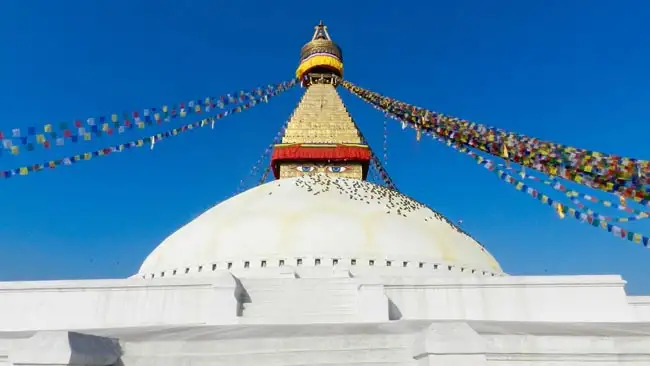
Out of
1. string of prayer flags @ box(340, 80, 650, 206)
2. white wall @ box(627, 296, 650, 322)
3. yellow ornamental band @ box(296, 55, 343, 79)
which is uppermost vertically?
yellow ornamental band @ box(296, 55, 343, 79)

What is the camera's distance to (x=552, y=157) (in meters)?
7.00

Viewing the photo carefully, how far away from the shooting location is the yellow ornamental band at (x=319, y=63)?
19.6 meters

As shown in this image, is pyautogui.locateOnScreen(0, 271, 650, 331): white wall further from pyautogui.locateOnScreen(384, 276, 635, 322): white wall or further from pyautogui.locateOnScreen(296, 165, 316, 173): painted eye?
pyautogui.locateOnScreen(296, 165, 316, 173): painted eye

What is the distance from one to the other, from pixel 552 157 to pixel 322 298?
166 inches

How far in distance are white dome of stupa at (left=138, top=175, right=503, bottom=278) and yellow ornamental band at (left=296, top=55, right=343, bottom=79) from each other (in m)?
8.57

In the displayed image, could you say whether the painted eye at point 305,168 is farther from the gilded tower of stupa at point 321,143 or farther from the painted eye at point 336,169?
the painted eye at point 336,169

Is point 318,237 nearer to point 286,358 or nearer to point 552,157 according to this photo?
point 552,157

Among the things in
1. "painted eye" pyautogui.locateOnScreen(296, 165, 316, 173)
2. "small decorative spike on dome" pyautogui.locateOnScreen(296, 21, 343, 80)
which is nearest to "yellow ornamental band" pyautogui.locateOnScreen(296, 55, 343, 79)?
"small decorative spike on dome" pyautogui.locateOnScreen(296, 21, 343, 80)

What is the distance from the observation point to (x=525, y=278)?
26.9 ft

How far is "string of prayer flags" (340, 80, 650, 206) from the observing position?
6.01 meters

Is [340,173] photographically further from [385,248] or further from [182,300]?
[182,300]

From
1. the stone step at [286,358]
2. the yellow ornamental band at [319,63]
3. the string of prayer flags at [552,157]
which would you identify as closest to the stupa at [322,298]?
the stone step at [286,358]

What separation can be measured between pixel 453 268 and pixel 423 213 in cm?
200

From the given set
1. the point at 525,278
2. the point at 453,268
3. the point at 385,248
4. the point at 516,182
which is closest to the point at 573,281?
the point at 525,278
